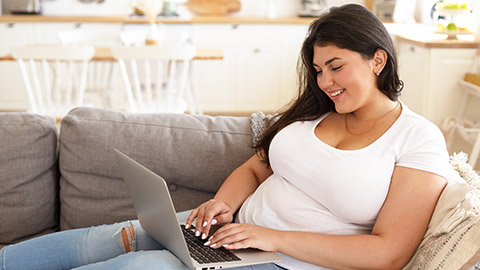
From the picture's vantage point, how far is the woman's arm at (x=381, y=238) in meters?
1.25

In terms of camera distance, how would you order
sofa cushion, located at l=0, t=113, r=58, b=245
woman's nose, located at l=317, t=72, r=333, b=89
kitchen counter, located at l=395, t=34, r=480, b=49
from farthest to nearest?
kitchen counter, located at l=395, t=34, r=480, b=49, sofa cushion, located at l=0, t=113, r=58, b=245, woman's nose, located at l=317, t=72, r=333, b=89

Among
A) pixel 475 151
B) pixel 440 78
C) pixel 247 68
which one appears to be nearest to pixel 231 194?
pixel 475 151

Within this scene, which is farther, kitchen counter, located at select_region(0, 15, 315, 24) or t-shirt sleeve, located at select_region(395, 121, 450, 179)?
kitchen counter, located at select_region(0, 15, 315, 24)

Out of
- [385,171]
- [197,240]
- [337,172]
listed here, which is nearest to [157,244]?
[197,240]

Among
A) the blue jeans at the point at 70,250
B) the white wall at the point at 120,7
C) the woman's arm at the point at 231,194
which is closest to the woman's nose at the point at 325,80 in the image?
the woman's arm at the point at 231,194

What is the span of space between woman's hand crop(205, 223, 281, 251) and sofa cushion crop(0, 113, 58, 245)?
70cm

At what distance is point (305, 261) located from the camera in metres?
1.31

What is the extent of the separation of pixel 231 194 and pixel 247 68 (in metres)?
3.66

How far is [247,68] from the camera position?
515 cm

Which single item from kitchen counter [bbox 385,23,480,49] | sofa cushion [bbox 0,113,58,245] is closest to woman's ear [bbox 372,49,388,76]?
sofa cushion [bbox 0,113,58,245]

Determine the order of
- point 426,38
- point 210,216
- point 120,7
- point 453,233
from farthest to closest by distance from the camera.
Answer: point 120,7 < point 426,38 < point 210,216 < point 453,233

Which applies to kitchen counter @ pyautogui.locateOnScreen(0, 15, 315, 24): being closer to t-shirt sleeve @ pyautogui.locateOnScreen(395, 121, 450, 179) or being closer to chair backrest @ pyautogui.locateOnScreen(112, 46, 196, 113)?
chair backrest @ pyautogui.locateOnScreen(112, 46, 196, 113)

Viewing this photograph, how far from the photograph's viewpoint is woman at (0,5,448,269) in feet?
4.13

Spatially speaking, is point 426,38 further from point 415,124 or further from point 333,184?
point 333,184
